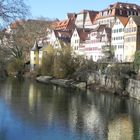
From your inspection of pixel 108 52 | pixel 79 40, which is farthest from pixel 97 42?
pixel 79 40

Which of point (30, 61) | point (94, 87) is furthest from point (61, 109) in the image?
point (30, 61)

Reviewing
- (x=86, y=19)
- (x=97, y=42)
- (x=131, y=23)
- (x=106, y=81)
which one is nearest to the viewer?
(x=106, y=81)

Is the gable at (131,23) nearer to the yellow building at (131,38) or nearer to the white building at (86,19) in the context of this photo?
the yellow building at (131,38)

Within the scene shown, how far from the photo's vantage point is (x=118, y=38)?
216 feet

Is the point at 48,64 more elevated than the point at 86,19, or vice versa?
the point at 86,19

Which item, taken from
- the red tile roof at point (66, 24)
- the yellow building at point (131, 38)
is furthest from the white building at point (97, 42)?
the red tile roof at point (66, 24)

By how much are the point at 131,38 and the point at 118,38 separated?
4382 mm

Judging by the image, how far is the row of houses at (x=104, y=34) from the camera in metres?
62.1

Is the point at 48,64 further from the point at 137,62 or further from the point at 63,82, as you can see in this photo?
the point at 137,62

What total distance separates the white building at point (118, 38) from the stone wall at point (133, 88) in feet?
48.1

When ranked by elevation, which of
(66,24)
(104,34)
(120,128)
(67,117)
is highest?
(66,24)

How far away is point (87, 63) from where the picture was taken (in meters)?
62.6

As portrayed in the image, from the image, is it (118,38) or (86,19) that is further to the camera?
(86,19)

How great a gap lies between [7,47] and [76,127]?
7.09 metres
